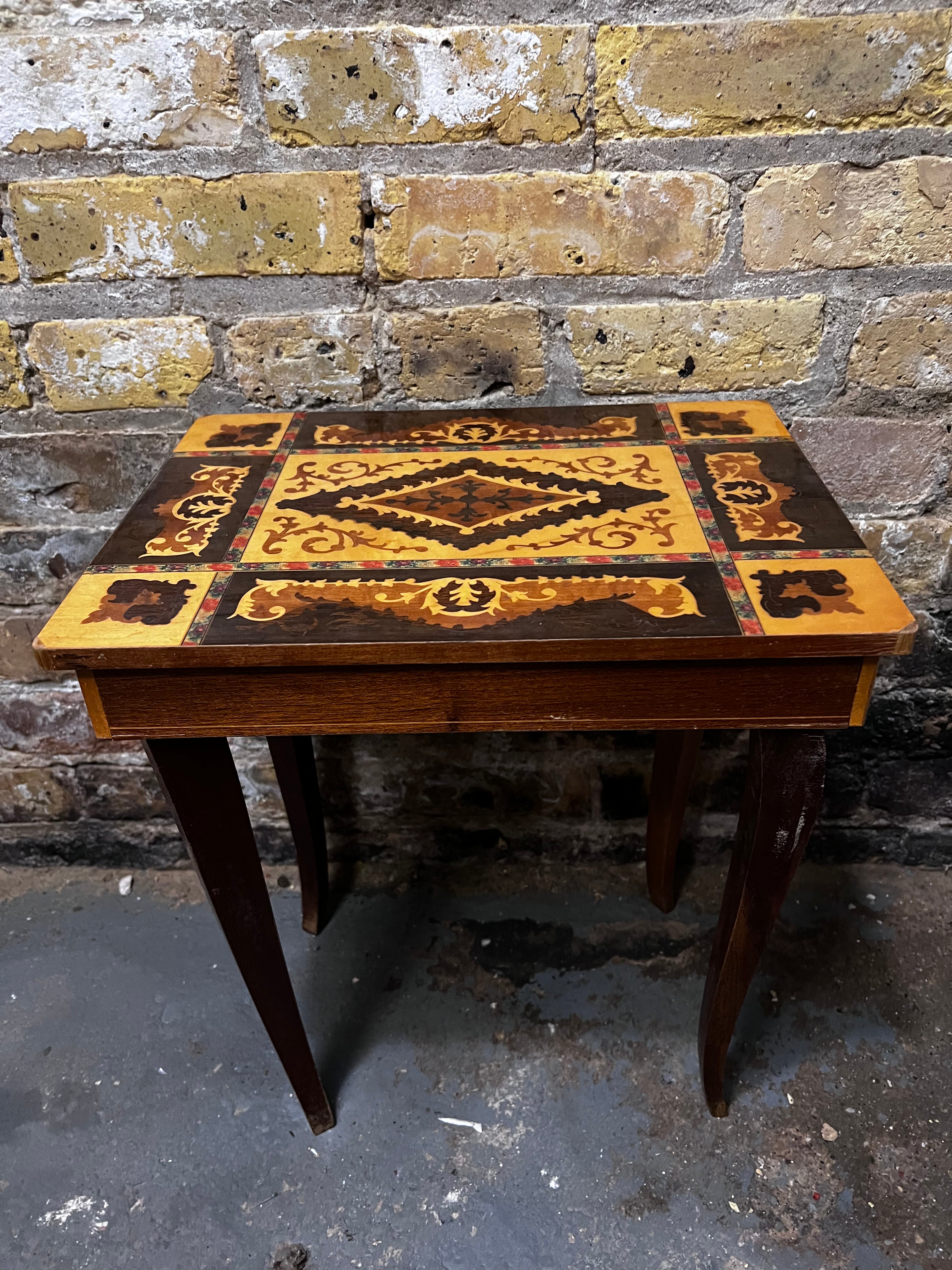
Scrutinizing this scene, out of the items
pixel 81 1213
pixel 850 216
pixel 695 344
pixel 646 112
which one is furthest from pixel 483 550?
pixel 81 1213

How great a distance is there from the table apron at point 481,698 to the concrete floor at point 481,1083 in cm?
91

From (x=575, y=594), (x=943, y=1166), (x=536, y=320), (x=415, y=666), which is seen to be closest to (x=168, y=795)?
(x=415, y=666)

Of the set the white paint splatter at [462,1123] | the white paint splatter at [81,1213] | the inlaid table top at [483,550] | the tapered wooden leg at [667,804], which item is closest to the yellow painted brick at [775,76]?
the inlaid table top at [483,550]

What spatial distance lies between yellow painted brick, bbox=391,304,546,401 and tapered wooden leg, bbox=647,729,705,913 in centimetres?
74

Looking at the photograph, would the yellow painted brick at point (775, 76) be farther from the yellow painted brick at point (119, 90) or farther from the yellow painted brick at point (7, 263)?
the yellow painted brick at point (7, 263)

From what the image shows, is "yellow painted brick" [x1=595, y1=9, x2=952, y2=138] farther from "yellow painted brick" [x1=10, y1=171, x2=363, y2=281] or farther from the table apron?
the table apron

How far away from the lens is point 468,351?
167 cm

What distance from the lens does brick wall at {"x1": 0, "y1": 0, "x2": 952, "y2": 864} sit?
4.71 ft

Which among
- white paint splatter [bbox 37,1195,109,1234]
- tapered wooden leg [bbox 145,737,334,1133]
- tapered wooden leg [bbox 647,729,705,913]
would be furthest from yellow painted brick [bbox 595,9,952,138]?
white paint splatter [bbox 37,1195,109,1234]

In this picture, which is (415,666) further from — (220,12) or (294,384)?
(220,12)

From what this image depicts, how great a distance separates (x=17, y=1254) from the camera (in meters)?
1.51

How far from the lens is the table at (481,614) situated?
1110mm

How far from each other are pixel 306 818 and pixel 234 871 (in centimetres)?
54

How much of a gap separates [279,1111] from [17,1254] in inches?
17.9
